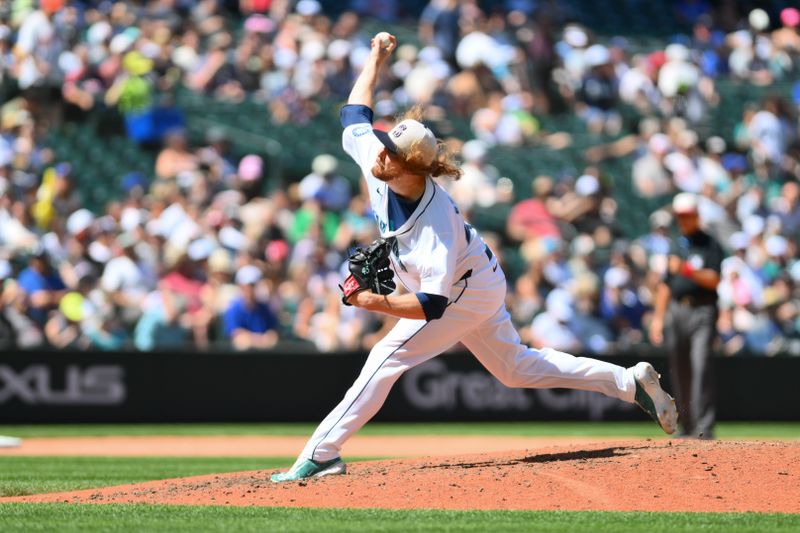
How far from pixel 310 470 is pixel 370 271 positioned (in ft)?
4.34

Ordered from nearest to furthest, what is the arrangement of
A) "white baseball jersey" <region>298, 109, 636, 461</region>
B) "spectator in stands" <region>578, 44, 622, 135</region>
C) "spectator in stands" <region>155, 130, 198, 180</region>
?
"white baseball jersey" <region>298, 109, 636, 461</region>, "spectator in stands" <region>155, 130, 198, 180</region>, "spectator in stands" <region>578, 44, 622, 135</region>

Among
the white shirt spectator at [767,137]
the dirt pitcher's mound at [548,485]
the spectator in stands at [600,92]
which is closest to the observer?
the dirt pitcher's mound at [548,485]

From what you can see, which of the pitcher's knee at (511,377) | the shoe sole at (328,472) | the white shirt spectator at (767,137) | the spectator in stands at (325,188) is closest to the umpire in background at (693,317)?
the pitcher's knee at (511,377)

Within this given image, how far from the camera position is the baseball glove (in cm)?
748

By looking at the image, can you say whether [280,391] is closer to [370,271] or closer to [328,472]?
[328,472]

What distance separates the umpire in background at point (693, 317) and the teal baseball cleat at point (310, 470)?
481cm

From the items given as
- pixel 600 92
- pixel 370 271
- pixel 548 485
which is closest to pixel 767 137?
pixel 600 92

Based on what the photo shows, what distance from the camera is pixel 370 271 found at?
24.6ft

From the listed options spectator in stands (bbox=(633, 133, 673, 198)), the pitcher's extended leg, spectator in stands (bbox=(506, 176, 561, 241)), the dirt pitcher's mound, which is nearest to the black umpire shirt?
the dirt pitcher's mound

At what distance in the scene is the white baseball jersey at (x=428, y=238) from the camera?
754cm

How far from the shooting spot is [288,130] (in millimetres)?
19125

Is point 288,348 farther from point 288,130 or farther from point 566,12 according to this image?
point 566,12

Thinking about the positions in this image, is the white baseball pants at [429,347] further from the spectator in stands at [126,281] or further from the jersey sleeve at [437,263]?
the spectator in stands at [126,281]

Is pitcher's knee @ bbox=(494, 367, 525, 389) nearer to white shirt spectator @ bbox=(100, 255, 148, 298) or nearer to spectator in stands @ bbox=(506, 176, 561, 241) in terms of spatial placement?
white shirt spectator @ bbox=(100, 255, 148, 298)
